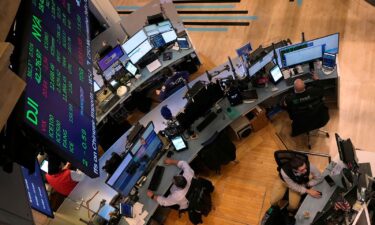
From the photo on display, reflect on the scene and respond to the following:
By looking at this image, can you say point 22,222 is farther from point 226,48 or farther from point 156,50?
point 226,48

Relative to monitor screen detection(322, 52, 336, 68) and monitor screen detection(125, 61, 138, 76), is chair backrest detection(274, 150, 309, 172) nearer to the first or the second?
monitor screen detection(322, 52, 336, 68)

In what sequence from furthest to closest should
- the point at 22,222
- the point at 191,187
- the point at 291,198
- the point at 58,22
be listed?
the point at 191,187, the point at 291,198, the point at 58,22, the point at 22,222

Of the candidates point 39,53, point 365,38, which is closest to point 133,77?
point 39,53

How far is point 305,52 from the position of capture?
20.6ft

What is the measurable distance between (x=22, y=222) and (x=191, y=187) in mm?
2933

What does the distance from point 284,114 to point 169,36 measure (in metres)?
2.73

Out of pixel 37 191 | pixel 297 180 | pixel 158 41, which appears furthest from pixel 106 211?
pixel 158 41

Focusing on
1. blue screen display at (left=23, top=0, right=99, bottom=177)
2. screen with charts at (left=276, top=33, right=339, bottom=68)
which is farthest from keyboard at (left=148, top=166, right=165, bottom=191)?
screen with charts at (left=276, top=33, right=339, bottom=68)

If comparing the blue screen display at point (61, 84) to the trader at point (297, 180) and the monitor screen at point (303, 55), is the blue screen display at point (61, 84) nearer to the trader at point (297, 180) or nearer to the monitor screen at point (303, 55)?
the trader at point (297, 180)

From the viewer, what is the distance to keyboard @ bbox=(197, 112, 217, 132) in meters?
6.41

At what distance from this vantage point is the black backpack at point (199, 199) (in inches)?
220

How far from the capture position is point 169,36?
24.4 feet

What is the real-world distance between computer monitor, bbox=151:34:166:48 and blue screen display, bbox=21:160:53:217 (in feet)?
13.4

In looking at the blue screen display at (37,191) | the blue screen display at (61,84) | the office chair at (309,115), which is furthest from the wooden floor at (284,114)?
the blue screen display at (61,84)
